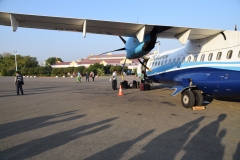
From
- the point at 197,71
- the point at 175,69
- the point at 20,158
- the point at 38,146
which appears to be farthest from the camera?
the point at 175,69

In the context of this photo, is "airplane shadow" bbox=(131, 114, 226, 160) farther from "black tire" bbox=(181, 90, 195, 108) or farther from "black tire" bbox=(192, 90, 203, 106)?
"black tire" bbox=(192, 90, 203, 106)

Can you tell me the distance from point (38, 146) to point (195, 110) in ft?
20.7

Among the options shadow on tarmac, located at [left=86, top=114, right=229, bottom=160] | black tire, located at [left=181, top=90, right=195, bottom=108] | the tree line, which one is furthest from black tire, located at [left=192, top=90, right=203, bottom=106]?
the tree line

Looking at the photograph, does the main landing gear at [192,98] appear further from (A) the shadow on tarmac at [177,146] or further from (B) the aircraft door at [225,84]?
(A) the shadow on tarmac at [177,146]

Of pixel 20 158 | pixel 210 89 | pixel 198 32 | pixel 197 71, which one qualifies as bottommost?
pixel 20 158

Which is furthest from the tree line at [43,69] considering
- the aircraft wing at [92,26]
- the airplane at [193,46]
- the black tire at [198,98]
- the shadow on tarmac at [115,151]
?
the shadow on tarmac at [115,151]

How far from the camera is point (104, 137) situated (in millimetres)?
4852

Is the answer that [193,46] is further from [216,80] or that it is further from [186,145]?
[186,145]

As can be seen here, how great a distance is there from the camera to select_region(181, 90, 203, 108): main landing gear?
838 cm

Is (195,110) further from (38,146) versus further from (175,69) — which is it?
(38,146)

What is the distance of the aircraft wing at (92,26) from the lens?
23.6 ft

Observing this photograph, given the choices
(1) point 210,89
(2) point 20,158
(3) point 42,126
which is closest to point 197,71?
(1) point 210,89

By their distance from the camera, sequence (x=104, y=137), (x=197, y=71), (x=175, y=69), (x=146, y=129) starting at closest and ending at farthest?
(x=104, y=137) → (x=146, y=129) → (x=197, y=71) → (x=175, y=69)

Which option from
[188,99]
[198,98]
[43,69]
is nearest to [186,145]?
[188,99]
